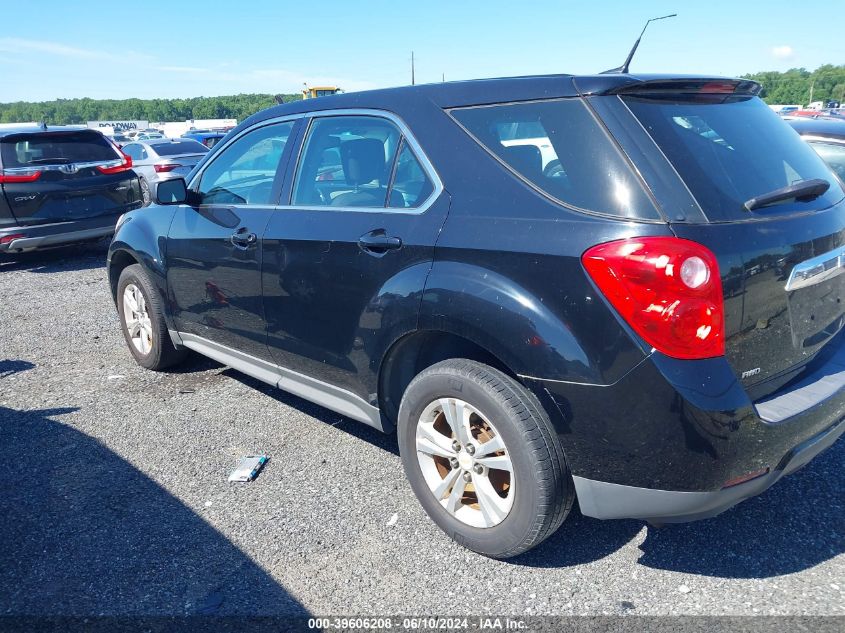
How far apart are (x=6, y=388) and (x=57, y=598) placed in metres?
2.79

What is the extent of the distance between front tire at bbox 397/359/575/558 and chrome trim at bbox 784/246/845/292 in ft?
3.29

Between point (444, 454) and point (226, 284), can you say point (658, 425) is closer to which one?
point (444, 454)

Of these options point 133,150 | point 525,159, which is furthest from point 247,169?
point 133,150

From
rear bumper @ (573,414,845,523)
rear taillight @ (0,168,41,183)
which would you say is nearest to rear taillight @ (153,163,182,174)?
rear taillight @ (0,168,41,183)

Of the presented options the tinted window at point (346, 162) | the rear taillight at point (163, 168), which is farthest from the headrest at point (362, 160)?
the rear taillight at point (163, 168)

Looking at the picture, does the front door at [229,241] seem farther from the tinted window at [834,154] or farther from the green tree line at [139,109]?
the green tree line at [139,109]

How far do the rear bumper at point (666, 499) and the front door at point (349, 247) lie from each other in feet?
3.12

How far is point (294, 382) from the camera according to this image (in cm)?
362

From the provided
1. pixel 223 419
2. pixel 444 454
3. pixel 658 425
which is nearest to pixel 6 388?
pixel 223 419

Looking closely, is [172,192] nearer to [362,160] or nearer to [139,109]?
[362,160]

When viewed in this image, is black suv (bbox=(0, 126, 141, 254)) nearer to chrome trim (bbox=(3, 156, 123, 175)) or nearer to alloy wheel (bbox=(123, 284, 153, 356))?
chrome trim (bbox=(3, 156, 123, 175))

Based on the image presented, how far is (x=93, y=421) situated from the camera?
4227 mm

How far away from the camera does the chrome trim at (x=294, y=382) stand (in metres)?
3.23

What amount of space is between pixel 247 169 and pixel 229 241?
1.56ft
